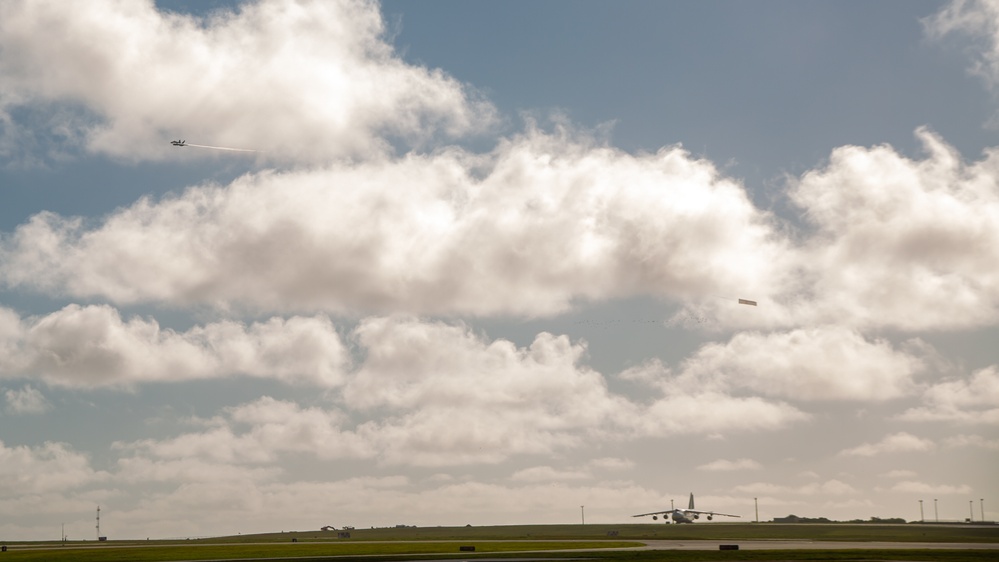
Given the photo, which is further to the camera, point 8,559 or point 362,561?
point 8,559

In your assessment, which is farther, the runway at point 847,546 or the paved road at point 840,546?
the paved road at point 840,546

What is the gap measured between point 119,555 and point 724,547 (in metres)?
89.2

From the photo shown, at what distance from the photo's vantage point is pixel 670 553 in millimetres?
121875

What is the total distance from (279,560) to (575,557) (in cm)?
3874

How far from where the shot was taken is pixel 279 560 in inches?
4862

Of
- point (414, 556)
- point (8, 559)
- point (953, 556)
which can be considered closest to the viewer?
point (953, 556)

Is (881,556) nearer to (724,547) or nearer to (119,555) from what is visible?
(724,547)

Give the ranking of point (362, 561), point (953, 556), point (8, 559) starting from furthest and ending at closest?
1. point (8, 559)
2. point (362, 561)
3. point (953, 556)

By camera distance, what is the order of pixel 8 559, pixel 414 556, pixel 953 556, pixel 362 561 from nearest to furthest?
1. pixel 953 556
2. pixel 362 561
3. pixel 414 556
4. pixel 8 559

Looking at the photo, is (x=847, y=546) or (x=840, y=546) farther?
(x=847, y=546)

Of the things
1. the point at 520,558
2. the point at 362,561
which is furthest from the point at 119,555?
the point at 520,558

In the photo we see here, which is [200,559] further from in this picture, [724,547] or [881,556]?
[881,556]

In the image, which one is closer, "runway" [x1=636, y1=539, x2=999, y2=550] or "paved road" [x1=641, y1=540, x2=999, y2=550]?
"runway" [x1=636, y1=539, x2=999, y2=550]

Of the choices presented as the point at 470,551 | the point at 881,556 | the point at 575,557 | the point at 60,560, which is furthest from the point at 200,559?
the point at 881,556
